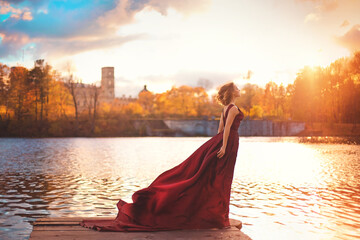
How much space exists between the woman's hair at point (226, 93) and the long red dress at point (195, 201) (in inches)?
5.6

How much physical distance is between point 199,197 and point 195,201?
8 centimetres

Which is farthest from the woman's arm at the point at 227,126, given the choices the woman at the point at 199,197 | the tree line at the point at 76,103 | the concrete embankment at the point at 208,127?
the concrete embankment at the point at 208,127

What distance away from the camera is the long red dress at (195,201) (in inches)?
217

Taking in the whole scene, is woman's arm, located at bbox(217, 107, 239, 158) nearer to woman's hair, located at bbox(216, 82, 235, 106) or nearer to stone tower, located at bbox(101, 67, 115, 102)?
woman's hair, located at bbox(216, 82, 235, 106)

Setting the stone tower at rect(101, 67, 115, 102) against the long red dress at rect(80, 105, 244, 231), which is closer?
the long red dress at rect(80, 105, 244, 231)

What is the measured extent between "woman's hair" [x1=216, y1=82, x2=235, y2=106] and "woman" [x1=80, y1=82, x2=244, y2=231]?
1cm

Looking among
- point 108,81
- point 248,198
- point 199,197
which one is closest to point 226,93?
point 199,197

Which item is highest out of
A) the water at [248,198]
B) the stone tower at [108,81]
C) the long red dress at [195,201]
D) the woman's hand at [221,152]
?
the stone tower at [108,81]

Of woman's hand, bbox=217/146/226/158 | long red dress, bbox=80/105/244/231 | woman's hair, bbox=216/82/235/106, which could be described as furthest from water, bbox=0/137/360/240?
woman's hair, bbox=216/82/235/106

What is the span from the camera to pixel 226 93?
5809 mm

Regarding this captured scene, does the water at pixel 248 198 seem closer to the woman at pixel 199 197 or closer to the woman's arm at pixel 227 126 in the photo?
the woman at pixel 199 197

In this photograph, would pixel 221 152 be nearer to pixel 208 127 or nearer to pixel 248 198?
pixel 248 198

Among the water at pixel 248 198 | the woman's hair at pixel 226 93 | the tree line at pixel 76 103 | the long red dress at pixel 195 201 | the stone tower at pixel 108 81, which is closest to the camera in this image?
the long red dress at pixel 195 201

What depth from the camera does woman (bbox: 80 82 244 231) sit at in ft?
18.1
